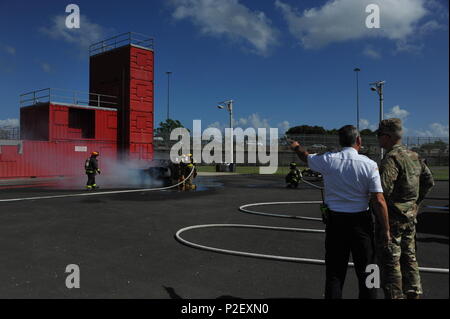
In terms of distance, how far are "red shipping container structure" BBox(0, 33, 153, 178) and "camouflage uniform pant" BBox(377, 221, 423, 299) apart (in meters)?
19.2

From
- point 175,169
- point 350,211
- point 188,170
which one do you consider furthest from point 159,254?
point 175,169

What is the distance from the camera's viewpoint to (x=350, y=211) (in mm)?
2986

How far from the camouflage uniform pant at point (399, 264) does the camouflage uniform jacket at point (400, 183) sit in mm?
105

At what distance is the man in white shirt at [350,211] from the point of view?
2943 millimetres

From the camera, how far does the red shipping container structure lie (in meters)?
21.6

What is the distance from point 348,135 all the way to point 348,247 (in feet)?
3.35

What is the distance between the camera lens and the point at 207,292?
3.69 m

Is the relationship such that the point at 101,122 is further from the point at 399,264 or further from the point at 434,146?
the point at 434,146

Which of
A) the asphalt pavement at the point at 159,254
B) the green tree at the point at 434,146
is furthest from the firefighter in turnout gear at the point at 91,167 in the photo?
the green tree at the point at 434,146

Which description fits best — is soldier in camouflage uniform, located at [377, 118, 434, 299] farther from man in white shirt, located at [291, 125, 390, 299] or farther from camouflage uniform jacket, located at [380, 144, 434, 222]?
man in white shirt, located at [291, 125, 390, 299]

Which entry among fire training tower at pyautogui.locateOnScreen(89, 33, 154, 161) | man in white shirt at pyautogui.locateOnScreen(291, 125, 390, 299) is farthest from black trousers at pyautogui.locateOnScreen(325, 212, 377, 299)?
fire training tower at pyautogui.locateOnScreen(89, 33, 154, 161)

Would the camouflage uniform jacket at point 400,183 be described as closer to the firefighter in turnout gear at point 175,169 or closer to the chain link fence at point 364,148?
the firefighter in turnout gear at point 175,169

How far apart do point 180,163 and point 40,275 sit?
34.0 ft
